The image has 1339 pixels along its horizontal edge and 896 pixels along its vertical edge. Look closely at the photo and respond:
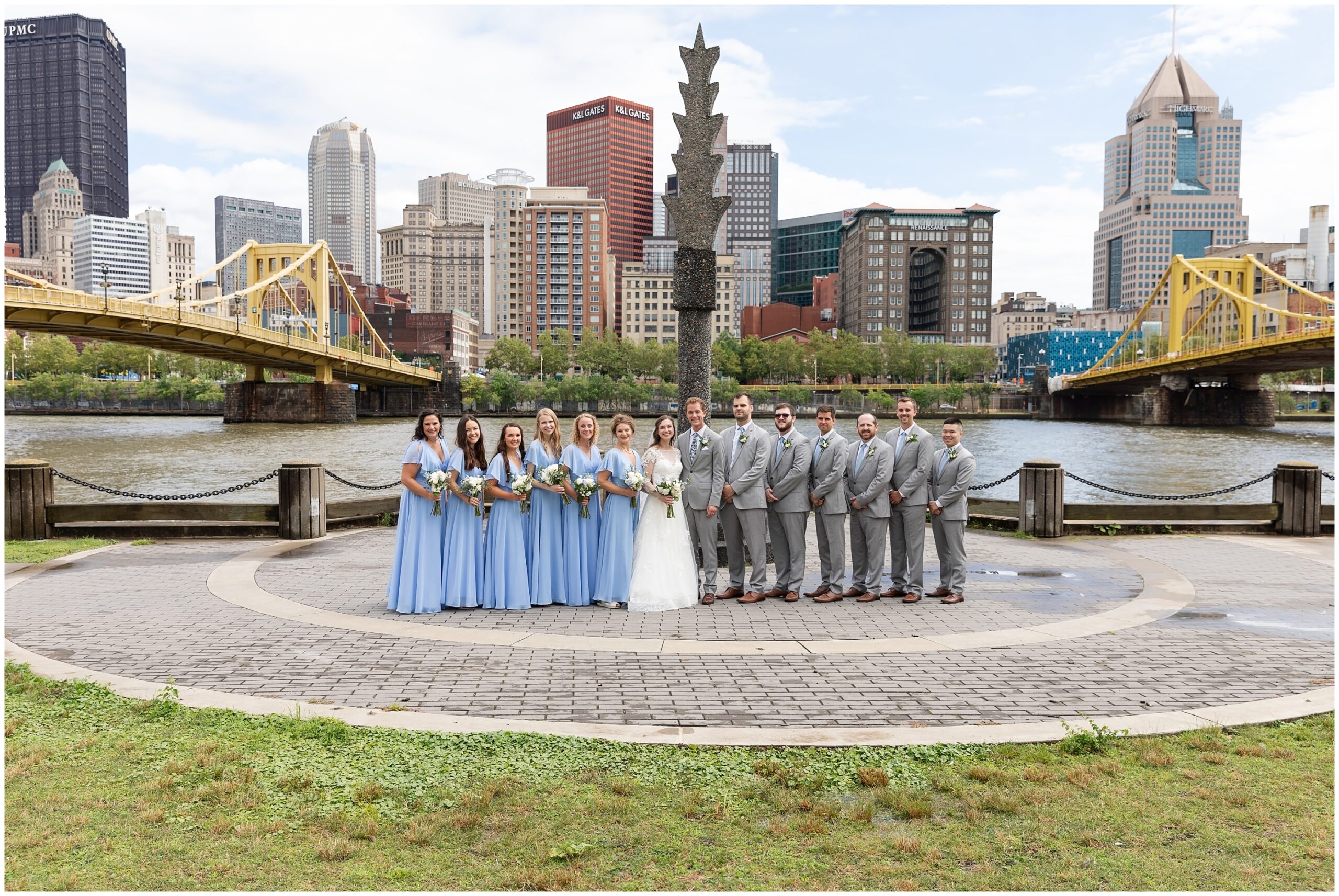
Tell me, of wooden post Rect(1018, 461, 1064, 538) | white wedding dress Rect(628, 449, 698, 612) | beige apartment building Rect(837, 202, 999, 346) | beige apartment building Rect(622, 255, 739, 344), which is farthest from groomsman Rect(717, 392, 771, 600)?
beige apartment building Rect(837, 202, 999, 346)

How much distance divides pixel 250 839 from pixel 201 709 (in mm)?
1919

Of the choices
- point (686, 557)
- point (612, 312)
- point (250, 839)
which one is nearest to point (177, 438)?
point (686, 557)

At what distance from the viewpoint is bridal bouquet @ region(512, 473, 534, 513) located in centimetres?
912

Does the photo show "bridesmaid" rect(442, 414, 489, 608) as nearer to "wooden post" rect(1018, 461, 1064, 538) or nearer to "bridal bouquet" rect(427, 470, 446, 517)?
"bridal bouquet" rect(427, 470, 446, 517)

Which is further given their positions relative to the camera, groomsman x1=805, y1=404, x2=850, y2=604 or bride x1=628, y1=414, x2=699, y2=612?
groomsman x1=805, y1=404, x2=850, y2=604

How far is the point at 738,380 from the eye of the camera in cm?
13138

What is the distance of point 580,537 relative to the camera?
955 cm

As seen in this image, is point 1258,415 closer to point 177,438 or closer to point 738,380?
point 738,380

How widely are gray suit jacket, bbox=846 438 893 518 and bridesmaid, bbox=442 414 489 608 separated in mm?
3810

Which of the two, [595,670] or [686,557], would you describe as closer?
[595,670]

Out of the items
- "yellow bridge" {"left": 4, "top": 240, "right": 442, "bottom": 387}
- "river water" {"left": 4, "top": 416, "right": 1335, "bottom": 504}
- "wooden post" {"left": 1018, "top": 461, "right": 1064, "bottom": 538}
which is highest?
"yellow bridge" {"left": 4, "top": 240, "right": 442, "bottom": 387}

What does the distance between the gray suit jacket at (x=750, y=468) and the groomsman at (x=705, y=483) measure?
0.28ft

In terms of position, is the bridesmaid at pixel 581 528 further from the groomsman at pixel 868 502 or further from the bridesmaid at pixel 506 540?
the groomsman at pixel 868 502

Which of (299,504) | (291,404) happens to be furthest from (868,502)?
(291,404)
